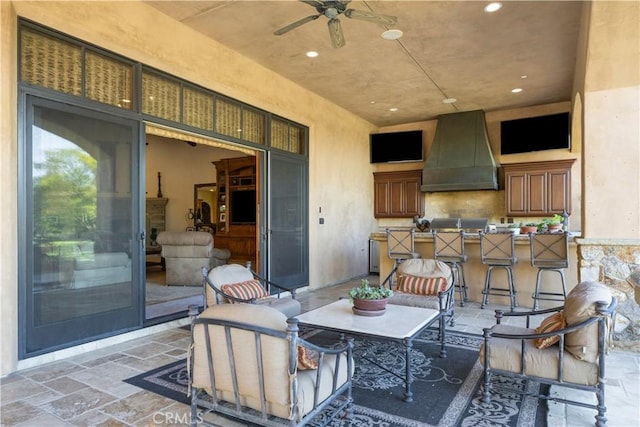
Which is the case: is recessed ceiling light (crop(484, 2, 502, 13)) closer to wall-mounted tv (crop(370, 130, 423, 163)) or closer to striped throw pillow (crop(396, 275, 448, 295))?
striped throw pillow (crop(396, 275, 448, 295))

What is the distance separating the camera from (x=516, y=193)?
8078 millimetres

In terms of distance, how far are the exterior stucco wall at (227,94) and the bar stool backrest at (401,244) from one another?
1.67 metres

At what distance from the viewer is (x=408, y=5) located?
167 inches

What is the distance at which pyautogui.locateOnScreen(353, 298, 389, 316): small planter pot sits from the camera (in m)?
3.24

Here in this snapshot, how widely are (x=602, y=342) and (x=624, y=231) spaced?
219 centimetres

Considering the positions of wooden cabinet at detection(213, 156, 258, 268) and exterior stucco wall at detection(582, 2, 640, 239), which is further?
wooden cabinet at detection(213, 156, 258, 268)

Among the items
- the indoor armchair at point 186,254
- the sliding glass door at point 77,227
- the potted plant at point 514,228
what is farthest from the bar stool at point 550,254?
the indoor armchair at point 186,254

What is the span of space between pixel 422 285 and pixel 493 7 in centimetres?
322

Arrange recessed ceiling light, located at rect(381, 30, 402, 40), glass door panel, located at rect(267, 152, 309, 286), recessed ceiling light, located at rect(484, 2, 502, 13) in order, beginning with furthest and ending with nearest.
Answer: glass door panel, located at rect(267, 152, 309, 286) < recessed ceiling light, located at rect(381, 30, 402, 40) < recessed ceiling light, located at rect(484, 2, 502, 13)

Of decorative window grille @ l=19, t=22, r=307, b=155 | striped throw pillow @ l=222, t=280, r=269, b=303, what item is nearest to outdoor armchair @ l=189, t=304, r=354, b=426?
striped throw pillow @ l=222, t=280, r=269, b=303

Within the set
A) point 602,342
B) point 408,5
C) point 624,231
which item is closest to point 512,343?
point 602,342

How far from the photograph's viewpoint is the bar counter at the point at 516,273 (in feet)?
17.9

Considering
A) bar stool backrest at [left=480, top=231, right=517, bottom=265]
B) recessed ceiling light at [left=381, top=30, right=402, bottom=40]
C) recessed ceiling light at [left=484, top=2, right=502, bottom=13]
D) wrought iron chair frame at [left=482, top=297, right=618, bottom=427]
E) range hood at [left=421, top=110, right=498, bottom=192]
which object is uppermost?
recessed ceiling light at [left=484, top=2, right=502, bottom=13]

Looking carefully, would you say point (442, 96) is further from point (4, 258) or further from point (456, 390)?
point (4, 258)
